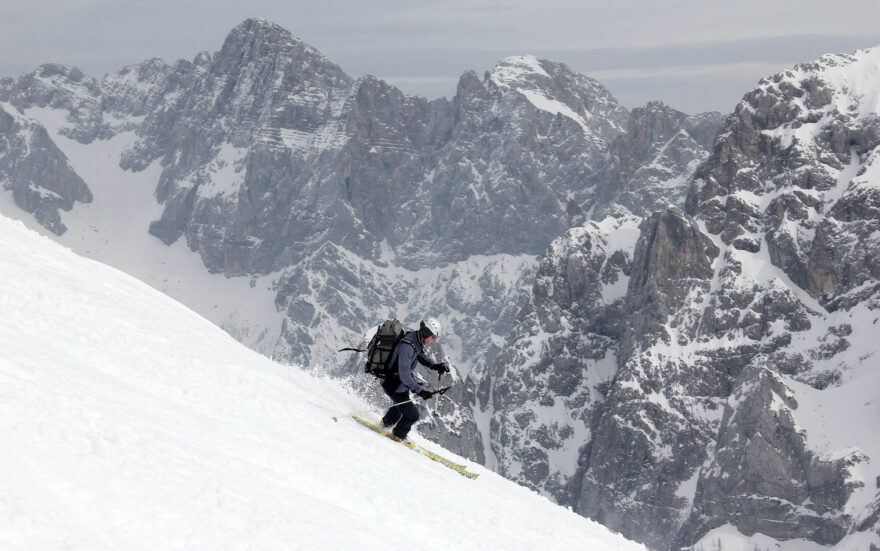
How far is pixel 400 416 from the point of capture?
17.2 m

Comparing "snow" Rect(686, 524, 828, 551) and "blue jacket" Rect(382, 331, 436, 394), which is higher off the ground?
"blue jacket" Rect(382, 331, 436, 394)

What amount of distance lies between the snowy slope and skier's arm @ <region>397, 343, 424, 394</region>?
1426mm

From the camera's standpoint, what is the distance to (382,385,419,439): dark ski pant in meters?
17.1

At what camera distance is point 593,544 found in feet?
48.1

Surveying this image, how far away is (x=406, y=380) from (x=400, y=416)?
0.80 metres

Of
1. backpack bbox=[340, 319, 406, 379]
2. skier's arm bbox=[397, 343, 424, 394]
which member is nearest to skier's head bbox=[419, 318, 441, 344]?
skier's arm bbox=[397, 343, 424, 394]

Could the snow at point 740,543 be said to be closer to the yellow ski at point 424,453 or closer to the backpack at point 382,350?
the yellow ski at point 424,453

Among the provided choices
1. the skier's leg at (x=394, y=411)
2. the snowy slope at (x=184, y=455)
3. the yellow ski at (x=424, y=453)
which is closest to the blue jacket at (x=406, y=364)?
the skier's leg at (x=394, y=411)

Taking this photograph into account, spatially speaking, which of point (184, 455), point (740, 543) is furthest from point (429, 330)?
point (740, 543)

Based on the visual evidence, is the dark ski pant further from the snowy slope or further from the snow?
the snow

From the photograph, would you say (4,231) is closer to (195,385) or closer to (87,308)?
(87,308)

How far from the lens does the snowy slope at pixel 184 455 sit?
8172 mm

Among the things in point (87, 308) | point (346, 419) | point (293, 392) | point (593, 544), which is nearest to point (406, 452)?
point (346, 419)

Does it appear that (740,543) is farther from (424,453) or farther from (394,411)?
(394,411)
